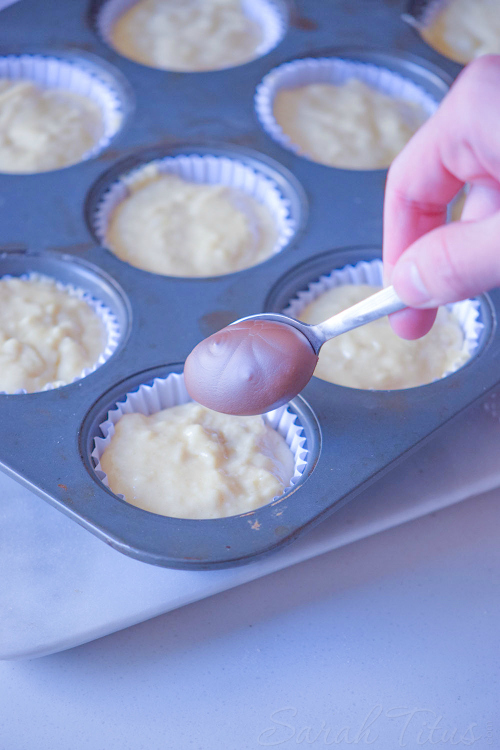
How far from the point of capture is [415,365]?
204 centimetres

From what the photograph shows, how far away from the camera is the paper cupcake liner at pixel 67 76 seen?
105 inches

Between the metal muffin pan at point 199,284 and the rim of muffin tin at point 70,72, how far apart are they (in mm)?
18

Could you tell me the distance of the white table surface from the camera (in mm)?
1482

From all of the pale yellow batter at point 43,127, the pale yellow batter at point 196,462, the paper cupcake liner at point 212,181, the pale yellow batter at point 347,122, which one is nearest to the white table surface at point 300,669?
the pale yellow batter at point 196,462

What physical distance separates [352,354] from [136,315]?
22.8 inches

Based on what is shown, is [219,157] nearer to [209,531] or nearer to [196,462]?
[196,462]

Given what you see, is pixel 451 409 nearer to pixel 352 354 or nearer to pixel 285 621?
pixel 352 354

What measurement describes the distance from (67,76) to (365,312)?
180 cm

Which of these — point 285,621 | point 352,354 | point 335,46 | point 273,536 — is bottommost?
point 285,621

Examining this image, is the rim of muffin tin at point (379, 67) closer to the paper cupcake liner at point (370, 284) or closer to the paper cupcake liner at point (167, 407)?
the paper cupcake liner at point (370, 284)

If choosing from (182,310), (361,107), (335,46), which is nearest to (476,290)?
(182,310)

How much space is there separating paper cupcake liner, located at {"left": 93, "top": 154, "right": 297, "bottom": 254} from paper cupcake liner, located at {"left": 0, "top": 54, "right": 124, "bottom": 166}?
1.03 feet

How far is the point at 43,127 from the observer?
2.55m

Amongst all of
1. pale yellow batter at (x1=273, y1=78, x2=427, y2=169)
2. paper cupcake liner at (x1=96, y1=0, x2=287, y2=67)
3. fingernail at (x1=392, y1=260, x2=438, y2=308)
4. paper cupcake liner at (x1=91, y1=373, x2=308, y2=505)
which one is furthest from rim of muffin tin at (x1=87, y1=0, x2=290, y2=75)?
fingernail at (x1=392, y1=260, x2=438, y2=308)
